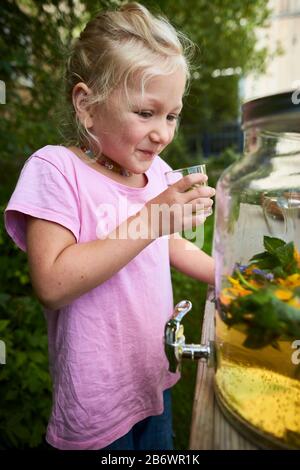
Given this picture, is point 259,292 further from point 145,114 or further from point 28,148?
point 28,148

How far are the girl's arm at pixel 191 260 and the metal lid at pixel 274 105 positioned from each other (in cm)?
51

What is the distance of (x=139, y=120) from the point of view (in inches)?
30.1

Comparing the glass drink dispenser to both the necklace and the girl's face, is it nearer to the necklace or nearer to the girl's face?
the girl's face

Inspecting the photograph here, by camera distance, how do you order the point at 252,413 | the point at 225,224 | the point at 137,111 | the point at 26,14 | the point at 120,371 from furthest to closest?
1. the point at 26,14
2. the point at 120,371
3. the point at 137,111
4. the point at 225,224
5. the point at 252,413

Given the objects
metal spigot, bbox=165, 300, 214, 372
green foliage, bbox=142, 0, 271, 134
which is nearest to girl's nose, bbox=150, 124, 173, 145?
metal spigot, bbox=165, 300, 214, 372

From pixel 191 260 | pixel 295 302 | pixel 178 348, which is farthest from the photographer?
pixel 191 260

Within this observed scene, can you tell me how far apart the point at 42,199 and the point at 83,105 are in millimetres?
235

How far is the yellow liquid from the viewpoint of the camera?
486 millimetres

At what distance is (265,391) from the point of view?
52 centimetres

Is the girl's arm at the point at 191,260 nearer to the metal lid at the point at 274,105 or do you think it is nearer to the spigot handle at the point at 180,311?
the spigot handle at the point at 180,311

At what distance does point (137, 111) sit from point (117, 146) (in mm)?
83

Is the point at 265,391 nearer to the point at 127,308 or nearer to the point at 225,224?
A: the point at 225,224

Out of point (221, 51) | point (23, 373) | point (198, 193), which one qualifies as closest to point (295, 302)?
point (198, 193)

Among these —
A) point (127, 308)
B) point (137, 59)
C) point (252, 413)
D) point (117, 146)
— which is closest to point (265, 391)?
point (252, 413)
